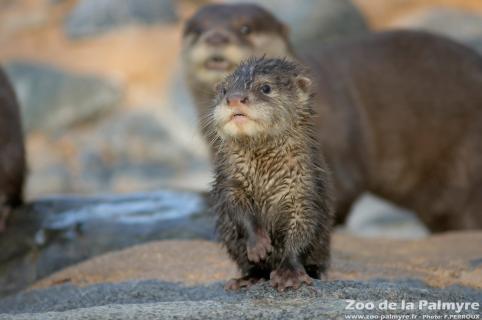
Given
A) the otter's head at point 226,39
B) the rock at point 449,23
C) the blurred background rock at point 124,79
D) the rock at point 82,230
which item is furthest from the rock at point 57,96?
the rock at point 82,230

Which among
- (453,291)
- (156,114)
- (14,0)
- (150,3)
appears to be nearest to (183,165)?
(156,114)

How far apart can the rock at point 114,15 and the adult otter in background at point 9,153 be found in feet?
21.0

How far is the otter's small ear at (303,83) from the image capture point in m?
3.69

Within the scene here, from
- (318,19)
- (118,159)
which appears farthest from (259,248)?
(318,19)

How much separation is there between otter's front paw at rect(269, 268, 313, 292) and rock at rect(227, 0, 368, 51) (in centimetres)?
852

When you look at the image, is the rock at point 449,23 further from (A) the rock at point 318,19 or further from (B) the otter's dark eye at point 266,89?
(B) the otter's dark eye at point 266,89

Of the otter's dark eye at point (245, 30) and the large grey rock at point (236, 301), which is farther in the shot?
the otter's dark eye at point (245, 30)

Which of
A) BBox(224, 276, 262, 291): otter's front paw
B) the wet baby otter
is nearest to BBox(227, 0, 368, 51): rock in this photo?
the wet baby otter

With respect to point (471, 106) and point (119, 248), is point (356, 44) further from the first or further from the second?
point (119, 248)

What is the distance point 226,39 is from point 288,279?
9.79 feet

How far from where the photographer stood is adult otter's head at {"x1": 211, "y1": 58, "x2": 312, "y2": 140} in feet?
11.3

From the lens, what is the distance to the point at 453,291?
3.85 meters

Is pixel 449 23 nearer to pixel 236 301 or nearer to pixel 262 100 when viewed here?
pixel 262 100

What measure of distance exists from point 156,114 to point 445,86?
4774 mm
